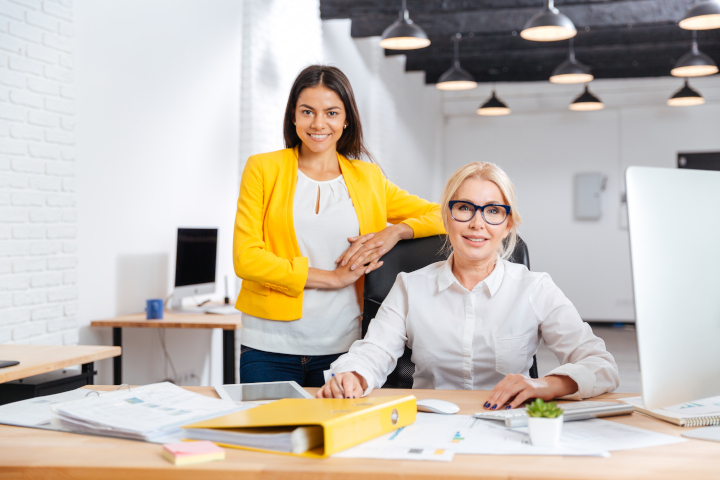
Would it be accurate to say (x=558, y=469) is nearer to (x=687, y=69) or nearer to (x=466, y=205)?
(x=466, y=205)

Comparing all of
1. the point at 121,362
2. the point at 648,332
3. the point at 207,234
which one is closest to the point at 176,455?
the point at 648,332

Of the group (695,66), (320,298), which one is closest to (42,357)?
(320,298)

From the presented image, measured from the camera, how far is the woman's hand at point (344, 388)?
154 centimetres

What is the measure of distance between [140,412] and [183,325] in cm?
257

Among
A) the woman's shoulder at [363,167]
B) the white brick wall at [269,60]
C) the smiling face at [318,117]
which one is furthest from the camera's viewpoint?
the white brick wall at [269,60]

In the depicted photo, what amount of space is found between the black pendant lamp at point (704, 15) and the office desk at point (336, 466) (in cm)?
430

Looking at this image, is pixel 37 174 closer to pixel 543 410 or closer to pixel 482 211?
pixel 482 211

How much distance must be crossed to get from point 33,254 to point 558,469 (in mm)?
2900

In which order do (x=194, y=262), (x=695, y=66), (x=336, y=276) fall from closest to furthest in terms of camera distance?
(x=336, y=276) < (x=194, y=262) < (x=695, y=66)

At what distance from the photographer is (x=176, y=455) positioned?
3.56ft

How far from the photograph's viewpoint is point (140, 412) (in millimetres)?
1316

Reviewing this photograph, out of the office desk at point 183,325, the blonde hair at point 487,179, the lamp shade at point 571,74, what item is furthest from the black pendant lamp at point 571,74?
the blonde hair at point 487,179

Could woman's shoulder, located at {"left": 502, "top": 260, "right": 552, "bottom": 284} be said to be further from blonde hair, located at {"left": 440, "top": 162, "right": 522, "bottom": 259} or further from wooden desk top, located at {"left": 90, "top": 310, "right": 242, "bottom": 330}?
wooden desk top, located at {"left": 90, "top": 310, "right": 242, "bottom": 330}

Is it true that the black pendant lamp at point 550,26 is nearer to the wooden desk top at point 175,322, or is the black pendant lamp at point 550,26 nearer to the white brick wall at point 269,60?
the white brick wall at point 269,60
